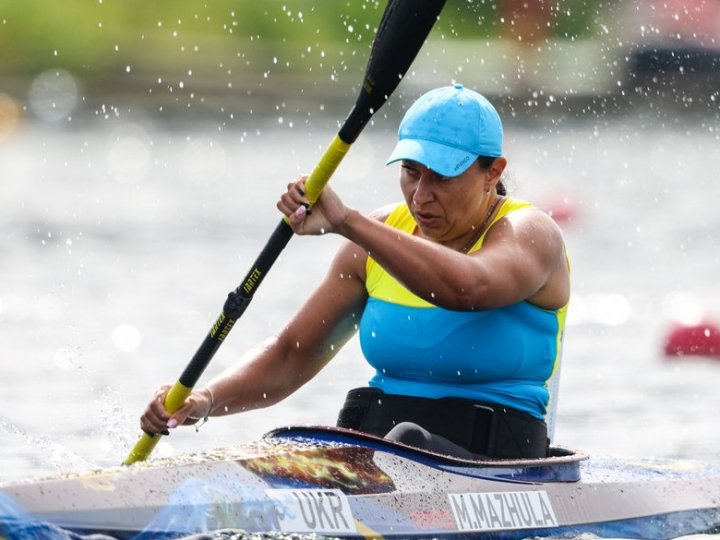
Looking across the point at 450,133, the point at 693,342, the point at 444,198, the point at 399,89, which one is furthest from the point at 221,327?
the point at 399,89

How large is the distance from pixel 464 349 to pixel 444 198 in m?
0.48

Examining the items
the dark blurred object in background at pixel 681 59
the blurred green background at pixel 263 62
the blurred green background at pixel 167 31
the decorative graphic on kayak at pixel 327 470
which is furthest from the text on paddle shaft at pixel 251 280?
the dark blurred object in background at pixel 681 59

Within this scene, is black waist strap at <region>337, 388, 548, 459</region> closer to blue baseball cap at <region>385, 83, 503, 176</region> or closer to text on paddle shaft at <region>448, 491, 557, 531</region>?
text on paddle shaft at <region>448, 491, 557, 531</region>

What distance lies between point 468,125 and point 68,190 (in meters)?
15.7

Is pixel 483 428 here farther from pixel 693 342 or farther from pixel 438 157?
pixel 693 342

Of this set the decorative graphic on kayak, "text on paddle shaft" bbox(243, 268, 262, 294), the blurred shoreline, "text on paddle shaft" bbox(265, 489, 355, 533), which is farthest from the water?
"text on paddle shaft" bbox(265, 489, 355, 533)

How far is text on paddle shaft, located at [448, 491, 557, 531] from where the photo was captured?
4.55 metres

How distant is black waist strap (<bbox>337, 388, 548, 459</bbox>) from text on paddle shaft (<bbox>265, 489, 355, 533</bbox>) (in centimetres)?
57

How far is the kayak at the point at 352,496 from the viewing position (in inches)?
153

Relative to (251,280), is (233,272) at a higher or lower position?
higher

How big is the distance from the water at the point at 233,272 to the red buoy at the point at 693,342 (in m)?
0.10

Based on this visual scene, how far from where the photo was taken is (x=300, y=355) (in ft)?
17.3

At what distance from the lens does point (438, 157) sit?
15.5 feet

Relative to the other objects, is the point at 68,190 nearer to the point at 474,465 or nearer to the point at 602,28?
the point at 474,465
